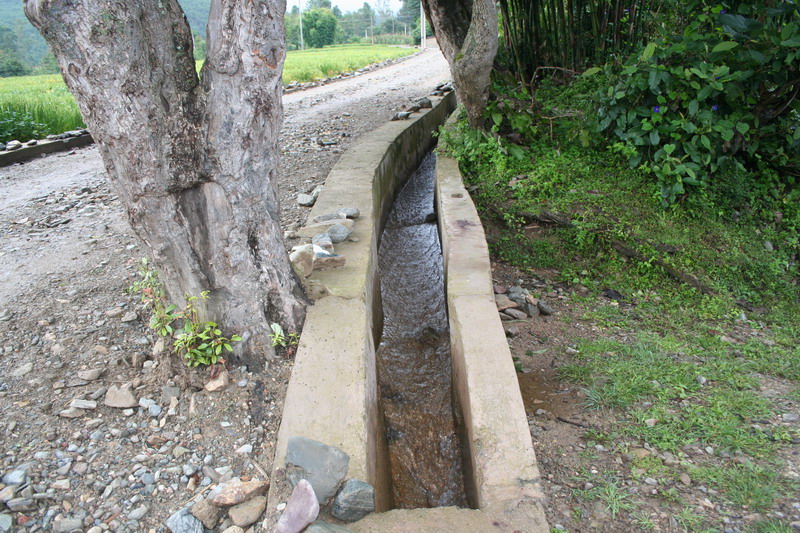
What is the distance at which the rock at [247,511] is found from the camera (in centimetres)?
186

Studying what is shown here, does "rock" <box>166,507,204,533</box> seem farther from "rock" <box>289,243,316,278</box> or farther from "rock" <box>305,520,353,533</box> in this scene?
"rock" <box>289,243,316,278</box>

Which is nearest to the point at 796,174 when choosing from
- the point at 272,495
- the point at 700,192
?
the point at 700,192

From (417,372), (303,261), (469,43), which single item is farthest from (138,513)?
(469,43)

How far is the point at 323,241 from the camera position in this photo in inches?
127

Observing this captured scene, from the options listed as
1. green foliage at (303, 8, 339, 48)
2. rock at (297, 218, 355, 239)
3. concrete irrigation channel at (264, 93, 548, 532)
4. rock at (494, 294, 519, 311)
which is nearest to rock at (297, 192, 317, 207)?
concrete irrigation channel at (264, 93, 548, 532)

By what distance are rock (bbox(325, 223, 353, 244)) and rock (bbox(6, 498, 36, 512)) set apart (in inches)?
77.7

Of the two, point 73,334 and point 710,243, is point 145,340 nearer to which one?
A: point 73,334

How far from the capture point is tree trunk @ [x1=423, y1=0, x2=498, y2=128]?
4.68 metres

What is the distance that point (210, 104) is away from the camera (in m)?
2.37

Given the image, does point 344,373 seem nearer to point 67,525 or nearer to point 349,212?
point 67,525

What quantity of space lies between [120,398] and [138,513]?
62 centimetres

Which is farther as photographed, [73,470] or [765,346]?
[765,346]

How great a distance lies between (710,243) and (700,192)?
44 cm

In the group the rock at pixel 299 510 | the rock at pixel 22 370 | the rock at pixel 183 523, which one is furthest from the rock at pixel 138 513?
the rock at pixel 22 370
